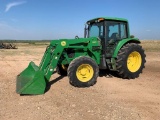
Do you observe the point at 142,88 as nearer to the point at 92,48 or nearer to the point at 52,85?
the point at 92,48

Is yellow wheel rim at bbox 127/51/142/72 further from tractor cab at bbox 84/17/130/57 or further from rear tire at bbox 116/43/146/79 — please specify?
tractor cab at bbox 84/17/130/57

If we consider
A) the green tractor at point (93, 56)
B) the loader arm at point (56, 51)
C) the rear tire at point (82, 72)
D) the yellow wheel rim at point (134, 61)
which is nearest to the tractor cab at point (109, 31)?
the green tractor at point (93, 56)

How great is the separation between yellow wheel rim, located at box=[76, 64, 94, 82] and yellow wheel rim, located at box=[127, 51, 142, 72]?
1937 millimetres

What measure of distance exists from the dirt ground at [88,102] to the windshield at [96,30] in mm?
1883

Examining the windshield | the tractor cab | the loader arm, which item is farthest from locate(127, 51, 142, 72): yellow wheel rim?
the windshield

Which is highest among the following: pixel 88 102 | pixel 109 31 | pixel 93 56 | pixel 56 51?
pixel 109 31

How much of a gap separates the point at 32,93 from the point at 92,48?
2.99 m

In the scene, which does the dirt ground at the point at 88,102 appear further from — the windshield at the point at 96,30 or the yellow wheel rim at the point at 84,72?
the windshield at the point at 96,30

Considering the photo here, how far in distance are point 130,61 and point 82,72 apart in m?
2.39

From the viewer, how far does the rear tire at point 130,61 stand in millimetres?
8773

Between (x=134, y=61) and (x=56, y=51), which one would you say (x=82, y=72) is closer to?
(x=56, y=51)

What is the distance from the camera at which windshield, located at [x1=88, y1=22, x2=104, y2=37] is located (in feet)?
30.3

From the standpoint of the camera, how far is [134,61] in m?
9.56

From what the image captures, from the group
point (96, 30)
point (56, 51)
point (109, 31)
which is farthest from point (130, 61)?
point (56, 51)
